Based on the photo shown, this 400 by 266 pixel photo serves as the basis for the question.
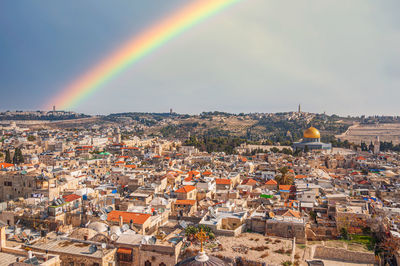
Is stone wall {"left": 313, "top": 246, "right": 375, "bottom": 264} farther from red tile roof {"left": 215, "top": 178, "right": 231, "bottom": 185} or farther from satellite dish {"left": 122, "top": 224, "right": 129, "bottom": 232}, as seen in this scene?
red tile roof {"left": 215, "top": 178, "right": 231, "bottom": 185}

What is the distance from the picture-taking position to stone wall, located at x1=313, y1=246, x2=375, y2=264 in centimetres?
1461

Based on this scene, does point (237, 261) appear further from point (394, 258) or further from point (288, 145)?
point (288, 145)

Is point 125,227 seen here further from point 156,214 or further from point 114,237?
point 156,214

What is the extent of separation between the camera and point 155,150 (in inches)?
2297

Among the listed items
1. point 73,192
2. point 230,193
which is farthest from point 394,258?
point 73,192

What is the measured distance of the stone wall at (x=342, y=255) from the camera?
14.6 m

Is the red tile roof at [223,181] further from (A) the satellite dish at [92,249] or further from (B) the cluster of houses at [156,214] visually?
(A) the satellite dish at [92,249]

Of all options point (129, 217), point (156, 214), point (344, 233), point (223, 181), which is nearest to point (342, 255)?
point (344, 233)

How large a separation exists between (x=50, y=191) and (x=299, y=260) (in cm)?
1556

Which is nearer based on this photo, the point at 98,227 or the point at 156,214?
the point at 98,227

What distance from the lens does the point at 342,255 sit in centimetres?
1496

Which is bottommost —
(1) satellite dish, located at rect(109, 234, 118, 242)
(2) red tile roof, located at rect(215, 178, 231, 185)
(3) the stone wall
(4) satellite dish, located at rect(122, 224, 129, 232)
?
(3) the stone wall

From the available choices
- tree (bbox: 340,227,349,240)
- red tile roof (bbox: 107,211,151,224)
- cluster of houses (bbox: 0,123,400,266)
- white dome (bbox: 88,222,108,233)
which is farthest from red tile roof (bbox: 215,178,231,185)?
white dome (bbox: 88,222,108,233)

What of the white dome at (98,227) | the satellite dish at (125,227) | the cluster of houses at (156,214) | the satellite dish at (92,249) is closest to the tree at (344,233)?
the cluster of houses at (156,214)
